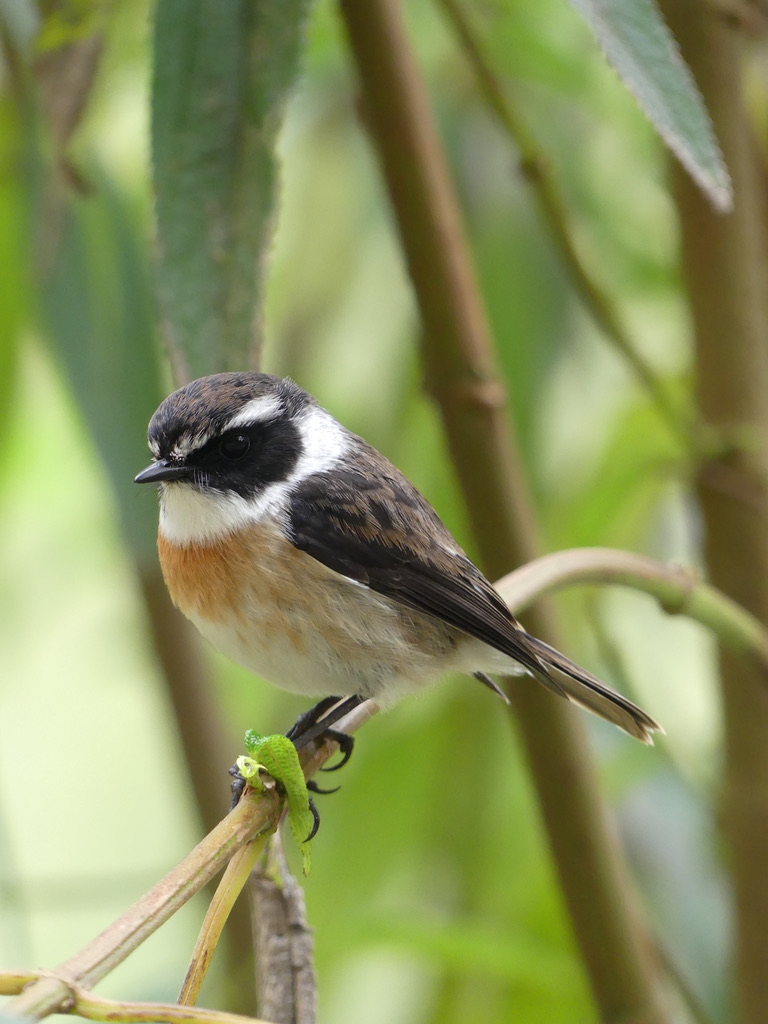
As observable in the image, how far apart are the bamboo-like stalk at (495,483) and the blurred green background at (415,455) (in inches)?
12.2

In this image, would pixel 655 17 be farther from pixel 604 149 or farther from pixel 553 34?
pixel 604 149

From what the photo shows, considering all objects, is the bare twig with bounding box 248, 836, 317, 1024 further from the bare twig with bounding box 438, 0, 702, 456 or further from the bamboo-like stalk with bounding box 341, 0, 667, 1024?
the bare twig with bounding box 438, 0, 702, 456

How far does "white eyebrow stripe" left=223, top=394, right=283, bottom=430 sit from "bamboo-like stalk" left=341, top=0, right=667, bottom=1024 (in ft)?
1.14

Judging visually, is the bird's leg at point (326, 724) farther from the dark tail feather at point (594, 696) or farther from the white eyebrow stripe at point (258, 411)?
the white eyebrow stripe at point (258, 411)

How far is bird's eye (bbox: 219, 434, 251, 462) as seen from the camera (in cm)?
210

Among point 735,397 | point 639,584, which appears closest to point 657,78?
point 639,584

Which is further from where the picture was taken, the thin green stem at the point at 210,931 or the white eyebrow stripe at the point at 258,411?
the white eyebrow stripe at the point at 258,411

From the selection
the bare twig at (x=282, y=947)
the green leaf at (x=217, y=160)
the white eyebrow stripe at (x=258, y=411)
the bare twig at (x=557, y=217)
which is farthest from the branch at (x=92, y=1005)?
the bare twig at (x=557, y=217)

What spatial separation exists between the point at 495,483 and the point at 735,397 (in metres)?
0.64

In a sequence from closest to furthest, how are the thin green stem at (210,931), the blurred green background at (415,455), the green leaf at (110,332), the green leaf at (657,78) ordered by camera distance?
the thin green stem at (210,931)
the green leaf at (657,78)
the green leaf at (110,332)
the blurred green background at (415,455)

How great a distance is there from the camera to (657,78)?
1493 mm

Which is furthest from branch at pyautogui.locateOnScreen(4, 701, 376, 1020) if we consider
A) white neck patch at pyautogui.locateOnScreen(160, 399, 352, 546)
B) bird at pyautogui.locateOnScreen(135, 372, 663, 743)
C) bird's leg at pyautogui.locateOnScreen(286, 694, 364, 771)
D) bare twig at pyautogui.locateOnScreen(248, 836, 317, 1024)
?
white neck patch at pyautogui.locateOnScreen(160, 399, 352, 546)

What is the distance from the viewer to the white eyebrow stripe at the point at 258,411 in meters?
2.06

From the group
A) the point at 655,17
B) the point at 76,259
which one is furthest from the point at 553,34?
A: the point at 655,17
